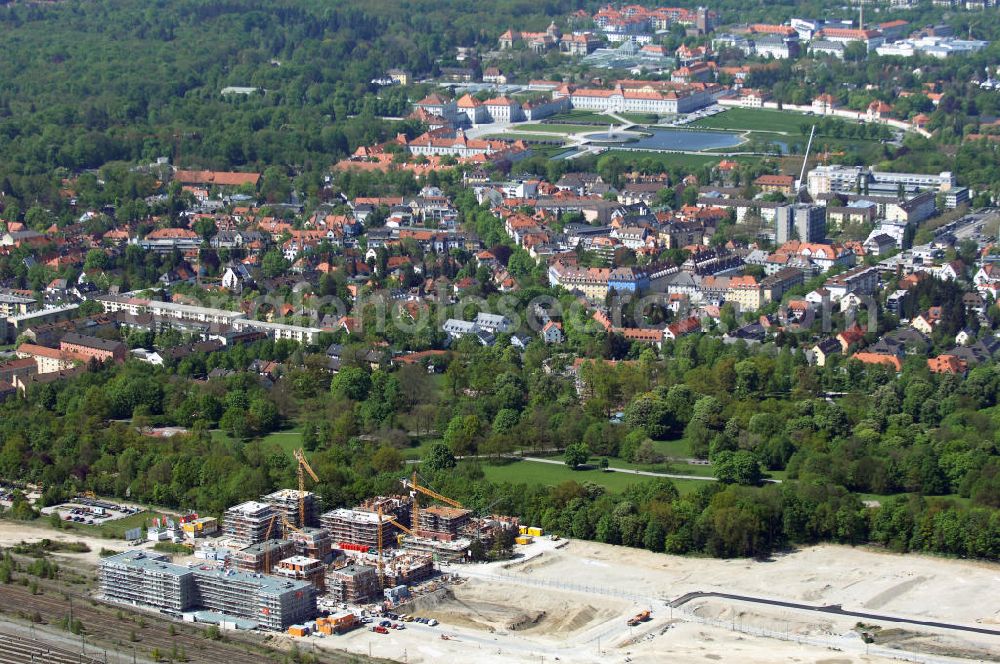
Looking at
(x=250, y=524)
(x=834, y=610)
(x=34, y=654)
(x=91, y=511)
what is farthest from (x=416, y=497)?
(x=34, y=654)

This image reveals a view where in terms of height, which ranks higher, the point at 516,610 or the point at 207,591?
the point at 207,591

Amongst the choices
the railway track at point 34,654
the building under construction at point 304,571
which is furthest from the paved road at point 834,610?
the railway track at point 34,654

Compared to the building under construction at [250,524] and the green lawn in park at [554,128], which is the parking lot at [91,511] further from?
the green lawn in park at [554,128]

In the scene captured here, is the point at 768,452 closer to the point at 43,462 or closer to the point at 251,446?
the point at 251,446

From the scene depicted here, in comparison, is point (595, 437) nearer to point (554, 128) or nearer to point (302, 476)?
point (302, 476)

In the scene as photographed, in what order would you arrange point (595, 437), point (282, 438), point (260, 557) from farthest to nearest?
point (282, 438) → point (595, 437) → point (260, 557)

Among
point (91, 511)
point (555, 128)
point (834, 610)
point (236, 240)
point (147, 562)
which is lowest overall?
point (834, 610)

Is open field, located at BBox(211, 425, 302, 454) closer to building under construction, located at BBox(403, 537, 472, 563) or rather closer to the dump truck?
building under construction, located at BBox(403, 537, 472, 563)

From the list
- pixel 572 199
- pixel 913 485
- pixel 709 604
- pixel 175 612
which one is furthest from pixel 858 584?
pixel 572 199
